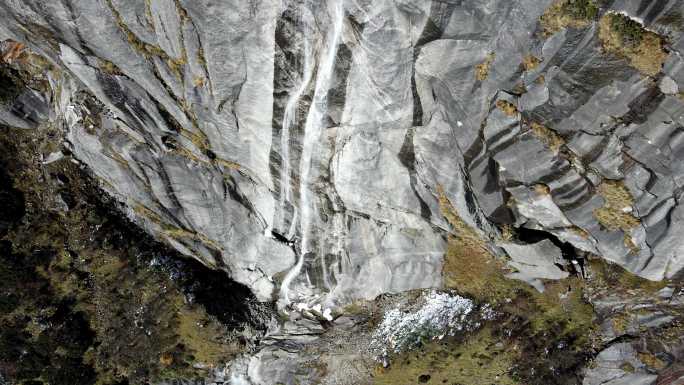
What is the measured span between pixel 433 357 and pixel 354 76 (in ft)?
55.0

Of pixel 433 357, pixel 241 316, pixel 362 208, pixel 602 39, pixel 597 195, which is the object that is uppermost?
pixel 602 39

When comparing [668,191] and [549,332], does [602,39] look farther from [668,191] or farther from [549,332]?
[549,332]

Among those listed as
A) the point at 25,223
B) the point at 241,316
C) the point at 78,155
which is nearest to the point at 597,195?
the point at 241,316

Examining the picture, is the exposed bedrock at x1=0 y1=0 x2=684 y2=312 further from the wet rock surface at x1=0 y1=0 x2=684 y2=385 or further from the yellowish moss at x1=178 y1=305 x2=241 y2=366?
the yellowish moss at x1=178 y1=305 x2=241 y2=366

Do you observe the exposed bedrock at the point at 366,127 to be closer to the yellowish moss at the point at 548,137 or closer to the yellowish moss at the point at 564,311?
the yellowish moss at the point at 548,137

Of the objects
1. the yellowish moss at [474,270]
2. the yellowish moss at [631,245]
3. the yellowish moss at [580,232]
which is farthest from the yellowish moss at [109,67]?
the yellowish moss at [631,245]

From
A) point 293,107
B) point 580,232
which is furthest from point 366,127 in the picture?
point 580,232

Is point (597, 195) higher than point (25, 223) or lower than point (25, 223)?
higher

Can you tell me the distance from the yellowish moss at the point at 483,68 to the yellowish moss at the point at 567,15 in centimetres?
177

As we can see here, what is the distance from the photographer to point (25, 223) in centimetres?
2541

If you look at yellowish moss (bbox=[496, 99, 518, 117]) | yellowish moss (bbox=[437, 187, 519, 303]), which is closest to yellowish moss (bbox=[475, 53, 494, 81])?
yellowish moss (bbox=[496, 99, 518, 117])

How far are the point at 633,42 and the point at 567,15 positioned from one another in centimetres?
186

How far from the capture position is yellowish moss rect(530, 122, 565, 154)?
14945 millimetres

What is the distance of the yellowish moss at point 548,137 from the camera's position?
49.0 ft
